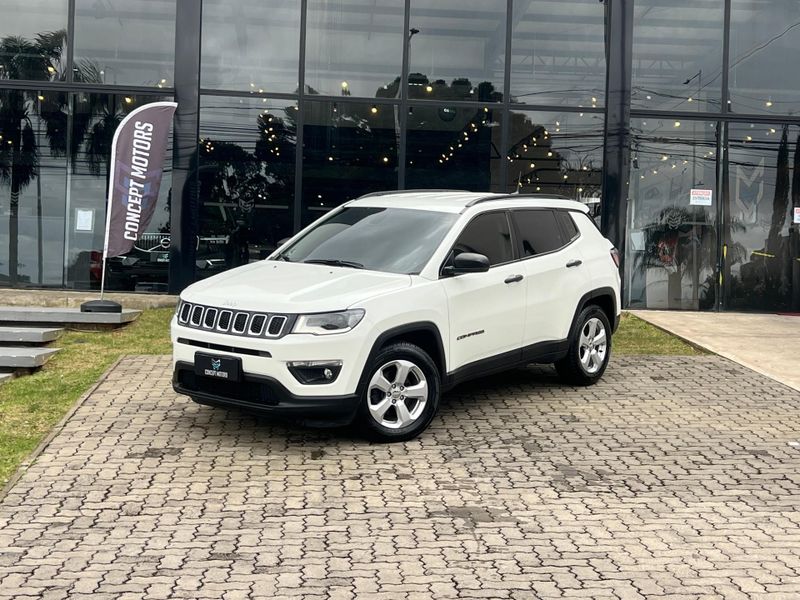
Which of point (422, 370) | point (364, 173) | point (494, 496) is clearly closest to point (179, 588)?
point (494, 496)

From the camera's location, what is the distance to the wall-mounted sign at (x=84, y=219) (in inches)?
580

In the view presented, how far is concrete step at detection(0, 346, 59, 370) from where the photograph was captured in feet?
29.7

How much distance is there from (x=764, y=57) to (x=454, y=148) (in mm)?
5295

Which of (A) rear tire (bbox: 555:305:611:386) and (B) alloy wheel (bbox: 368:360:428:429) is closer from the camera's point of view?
(B) alloy wheel (bbox: 368:360:428:429)

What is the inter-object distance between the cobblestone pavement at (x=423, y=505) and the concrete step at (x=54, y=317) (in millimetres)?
3702

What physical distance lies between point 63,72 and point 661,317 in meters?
10.1

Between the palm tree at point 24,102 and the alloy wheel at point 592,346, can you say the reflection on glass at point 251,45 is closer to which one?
the palm tree at point 24,102

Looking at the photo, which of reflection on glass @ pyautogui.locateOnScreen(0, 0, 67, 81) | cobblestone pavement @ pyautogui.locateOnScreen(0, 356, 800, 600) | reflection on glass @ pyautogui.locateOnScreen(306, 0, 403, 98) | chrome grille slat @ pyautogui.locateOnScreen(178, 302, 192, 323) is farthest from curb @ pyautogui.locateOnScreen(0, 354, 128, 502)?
reflection on glass @ pyautogui.locateOnScreen(0, 0, 67, 81)

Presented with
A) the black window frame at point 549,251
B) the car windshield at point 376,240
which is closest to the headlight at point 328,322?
the car windshield at point 376,240

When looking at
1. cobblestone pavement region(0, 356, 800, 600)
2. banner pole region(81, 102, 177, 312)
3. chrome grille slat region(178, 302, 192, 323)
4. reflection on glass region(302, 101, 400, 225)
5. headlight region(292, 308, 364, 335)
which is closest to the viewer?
cobblestone pavement region(0, 356, 800, 600)

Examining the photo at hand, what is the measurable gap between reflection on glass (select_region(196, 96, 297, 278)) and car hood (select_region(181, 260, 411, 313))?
7546 millimetres

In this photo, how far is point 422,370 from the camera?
6.75 meters

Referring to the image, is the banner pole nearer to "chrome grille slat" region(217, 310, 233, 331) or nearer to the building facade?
the building facade

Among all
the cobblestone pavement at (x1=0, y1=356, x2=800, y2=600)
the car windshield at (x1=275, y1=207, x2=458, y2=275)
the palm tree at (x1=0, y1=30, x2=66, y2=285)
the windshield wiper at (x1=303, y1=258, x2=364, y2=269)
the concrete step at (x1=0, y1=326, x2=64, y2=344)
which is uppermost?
the palm tree at (x1=0, y1=30, x2=66, y2=285)
